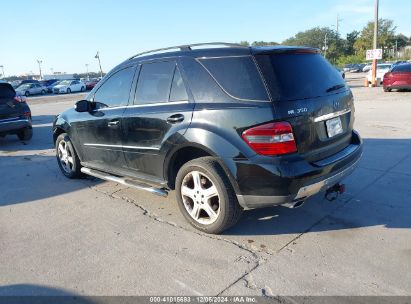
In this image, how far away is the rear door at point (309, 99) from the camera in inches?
128

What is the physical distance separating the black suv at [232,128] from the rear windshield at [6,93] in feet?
19.3

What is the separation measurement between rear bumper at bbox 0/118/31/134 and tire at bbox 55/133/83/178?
11.9 ft

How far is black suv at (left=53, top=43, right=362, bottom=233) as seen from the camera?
3.22m

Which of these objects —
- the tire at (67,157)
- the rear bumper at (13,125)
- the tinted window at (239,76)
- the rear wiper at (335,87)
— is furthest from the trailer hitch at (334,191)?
the rear bumper at (13,125)

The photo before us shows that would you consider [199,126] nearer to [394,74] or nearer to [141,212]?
[141,212]

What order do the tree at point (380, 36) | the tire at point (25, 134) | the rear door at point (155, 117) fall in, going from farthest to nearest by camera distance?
the tree at point (380, 36) < the tire at point (25, 134) < the rear door at point (155, 117)

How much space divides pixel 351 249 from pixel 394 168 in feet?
9.09

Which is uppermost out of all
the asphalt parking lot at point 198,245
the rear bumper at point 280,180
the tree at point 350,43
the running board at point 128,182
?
the tree at point 350,43

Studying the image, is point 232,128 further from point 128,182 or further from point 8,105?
point 8,105

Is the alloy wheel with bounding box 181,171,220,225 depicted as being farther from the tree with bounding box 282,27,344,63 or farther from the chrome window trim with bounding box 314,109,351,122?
the tree with bounding box 282,27,344,63

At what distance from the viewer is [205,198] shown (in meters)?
3.71

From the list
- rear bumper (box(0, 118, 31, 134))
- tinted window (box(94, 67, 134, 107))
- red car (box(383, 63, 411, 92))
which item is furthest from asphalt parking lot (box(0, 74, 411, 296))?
red car (box(383, 63, 411, 92))

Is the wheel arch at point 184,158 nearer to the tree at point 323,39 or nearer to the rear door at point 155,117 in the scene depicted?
the rear door at point 155,117

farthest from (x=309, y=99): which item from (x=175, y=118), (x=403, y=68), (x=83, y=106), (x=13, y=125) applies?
(x=403, y=68)
